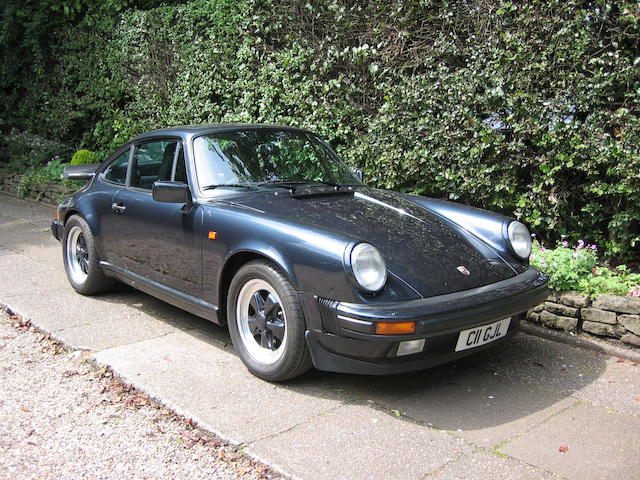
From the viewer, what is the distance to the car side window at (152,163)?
4691 millimetres

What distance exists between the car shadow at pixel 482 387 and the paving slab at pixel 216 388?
68mm

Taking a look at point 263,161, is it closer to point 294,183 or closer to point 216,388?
point 294,183

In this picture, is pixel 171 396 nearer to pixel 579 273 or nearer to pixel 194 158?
pixel 194 158

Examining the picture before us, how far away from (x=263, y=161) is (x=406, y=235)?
1.25m

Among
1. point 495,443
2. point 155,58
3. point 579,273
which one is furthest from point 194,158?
point 155,58

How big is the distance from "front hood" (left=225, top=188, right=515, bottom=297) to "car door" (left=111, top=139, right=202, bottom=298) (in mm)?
449

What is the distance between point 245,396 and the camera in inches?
143

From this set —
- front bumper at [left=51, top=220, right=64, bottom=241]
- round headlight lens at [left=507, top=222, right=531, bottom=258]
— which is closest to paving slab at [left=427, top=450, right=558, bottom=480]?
round headlight lens at [left=507, top=222, right=531, bottom=258]

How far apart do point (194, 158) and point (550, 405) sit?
2779 millimetres

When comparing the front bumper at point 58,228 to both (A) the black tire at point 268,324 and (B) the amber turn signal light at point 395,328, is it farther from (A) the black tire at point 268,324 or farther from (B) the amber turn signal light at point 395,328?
(B) the amber turn signal light at point 395,328

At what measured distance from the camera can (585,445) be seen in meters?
3.13

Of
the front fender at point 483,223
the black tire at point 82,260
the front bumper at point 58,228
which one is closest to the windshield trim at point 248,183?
the front fender at point 483,223

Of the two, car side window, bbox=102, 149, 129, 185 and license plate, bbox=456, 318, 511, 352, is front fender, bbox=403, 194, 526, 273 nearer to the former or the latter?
license plate, bbox=456, 318, 511, 352

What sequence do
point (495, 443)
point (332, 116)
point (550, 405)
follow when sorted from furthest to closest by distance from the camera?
point (332, 116) < point (550, 405) < point (495, 443)
